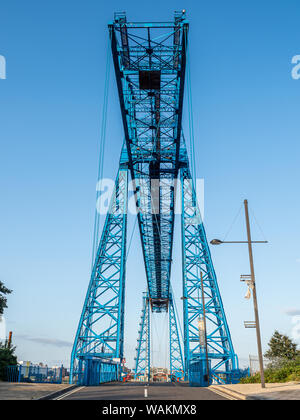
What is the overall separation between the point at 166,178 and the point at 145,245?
14.7m

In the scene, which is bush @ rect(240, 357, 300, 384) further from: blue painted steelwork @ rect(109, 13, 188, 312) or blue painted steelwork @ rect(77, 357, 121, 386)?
blue painted steelwork @ rect(109, 13, 188, 312)

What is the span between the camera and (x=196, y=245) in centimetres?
3161

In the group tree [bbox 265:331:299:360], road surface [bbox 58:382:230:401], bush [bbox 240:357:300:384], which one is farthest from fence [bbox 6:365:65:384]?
tree [bbox 265:331:299:360]

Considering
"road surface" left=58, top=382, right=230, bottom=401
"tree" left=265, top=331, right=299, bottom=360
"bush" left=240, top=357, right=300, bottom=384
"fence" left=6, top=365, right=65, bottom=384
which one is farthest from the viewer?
"tree" left=265, top=331, right=299, bottom=360

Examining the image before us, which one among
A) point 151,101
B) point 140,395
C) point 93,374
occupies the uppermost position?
point 151,101

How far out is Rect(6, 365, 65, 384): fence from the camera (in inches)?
722

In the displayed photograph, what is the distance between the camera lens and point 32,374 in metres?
19.6

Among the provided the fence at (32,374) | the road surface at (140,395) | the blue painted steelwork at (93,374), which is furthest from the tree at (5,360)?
the road surface at (140,395)

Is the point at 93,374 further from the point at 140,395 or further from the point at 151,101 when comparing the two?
the point at 151,101

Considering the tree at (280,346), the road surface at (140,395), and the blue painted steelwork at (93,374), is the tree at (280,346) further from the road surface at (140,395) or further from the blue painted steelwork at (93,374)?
the road surface at (140,395)

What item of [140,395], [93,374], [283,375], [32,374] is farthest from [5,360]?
[283,375]

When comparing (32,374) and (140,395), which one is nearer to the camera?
(140,395)
